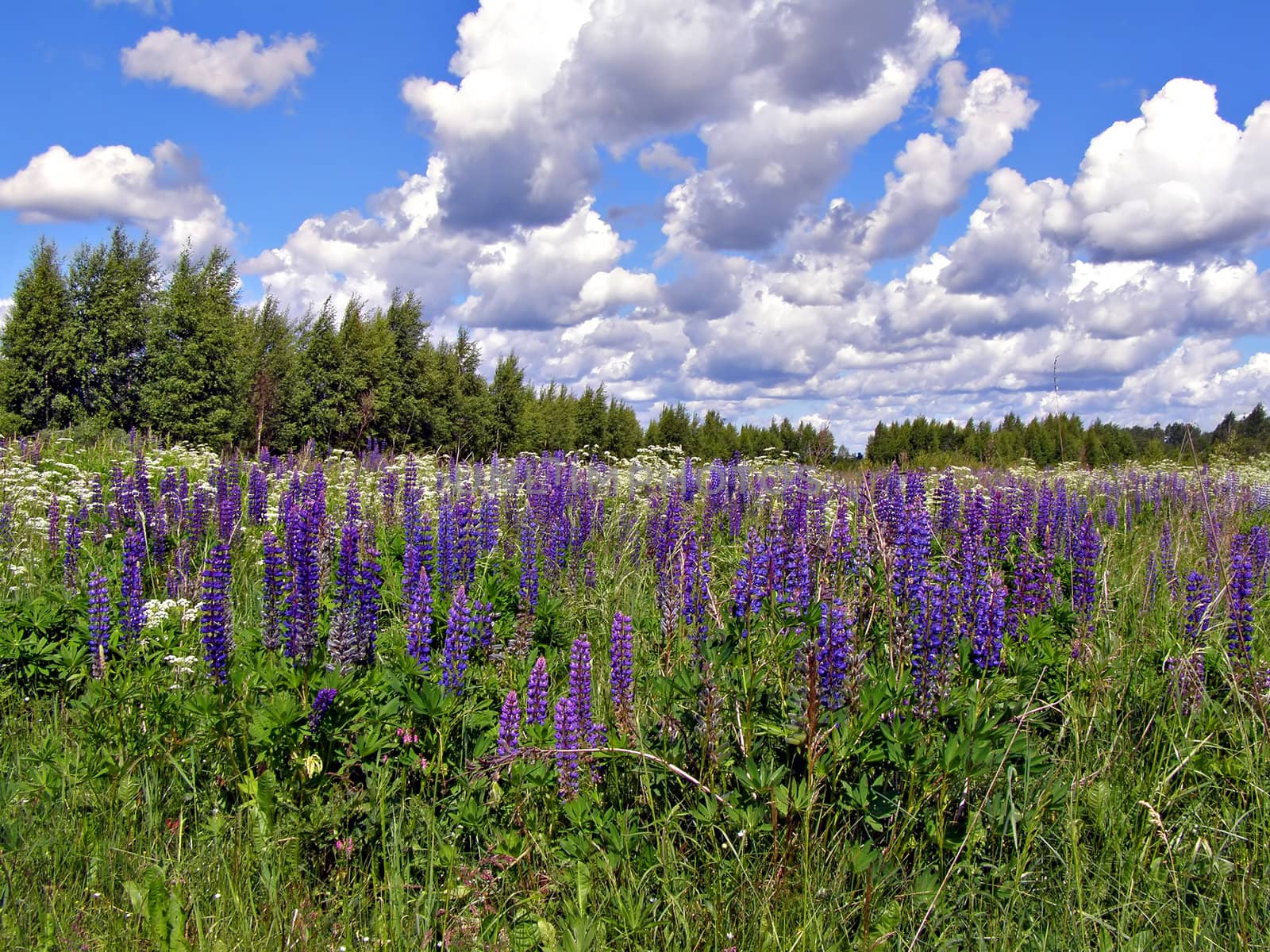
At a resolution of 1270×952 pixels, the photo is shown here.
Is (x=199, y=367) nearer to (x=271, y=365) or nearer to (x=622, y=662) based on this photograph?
(x=271, y=365)

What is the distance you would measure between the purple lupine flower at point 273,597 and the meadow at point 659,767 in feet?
0.07

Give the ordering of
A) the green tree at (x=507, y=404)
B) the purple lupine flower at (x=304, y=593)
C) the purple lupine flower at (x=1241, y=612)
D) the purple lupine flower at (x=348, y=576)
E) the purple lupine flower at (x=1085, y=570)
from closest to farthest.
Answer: the purple lupine flower at (x=304, y=593), the purple lupine flower at (x=1241, y=612), the purple lupine flower at (x=348, y=576), the purple lupine flower at (x=1085, y=570), the green tree at (x=507, y=404)

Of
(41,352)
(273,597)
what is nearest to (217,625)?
(273,597)

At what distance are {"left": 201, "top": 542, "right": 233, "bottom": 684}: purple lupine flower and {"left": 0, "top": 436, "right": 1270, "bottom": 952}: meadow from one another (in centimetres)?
2

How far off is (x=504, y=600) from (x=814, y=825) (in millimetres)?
2749

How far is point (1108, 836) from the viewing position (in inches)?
113

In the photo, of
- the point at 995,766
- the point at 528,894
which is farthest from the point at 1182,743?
the point at 528,894

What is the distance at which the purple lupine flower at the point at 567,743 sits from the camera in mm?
2916

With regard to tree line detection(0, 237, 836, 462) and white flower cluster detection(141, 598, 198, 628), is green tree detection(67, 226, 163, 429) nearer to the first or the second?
tree line detection(0, 237, 836, 462)

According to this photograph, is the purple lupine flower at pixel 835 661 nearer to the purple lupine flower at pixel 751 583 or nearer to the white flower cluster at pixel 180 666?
the purple lupine flower at pixel 751 583

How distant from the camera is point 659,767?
302cm

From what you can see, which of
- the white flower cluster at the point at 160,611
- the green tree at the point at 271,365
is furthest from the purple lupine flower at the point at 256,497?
the green tree at the point at 271,365

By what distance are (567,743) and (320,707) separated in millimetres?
951

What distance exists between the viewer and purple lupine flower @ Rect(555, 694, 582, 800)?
2.92 meters
